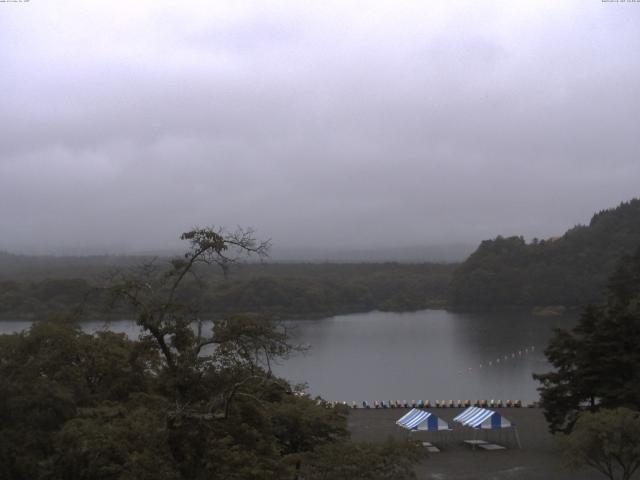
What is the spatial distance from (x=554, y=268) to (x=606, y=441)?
54.3m

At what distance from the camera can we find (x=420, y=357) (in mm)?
34938

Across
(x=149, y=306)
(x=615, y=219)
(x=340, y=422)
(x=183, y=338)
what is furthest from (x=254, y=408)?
(x=615, y=219)

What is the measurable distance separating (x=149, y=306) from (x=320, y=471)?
8.63 feet

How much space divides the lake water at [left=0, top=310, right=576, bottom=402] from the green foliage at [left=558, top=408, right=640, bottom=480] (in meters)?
6.39

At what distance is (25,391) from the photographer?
361 inches

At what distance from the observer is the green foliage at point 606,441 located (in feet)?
34.0

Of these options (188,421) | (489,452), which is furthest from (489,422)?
(188,421)

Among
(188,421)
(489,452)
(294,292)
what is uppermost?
(188,421)

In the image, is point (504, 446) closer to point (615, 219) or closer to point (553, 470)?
point (553, 470)

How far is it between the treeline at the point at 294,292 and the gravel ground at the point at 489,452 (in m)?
12.9

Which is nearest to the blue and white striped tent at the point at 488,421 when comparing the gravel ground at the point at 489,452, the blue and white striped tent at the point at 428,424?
the gravel ground at the point at 489,452

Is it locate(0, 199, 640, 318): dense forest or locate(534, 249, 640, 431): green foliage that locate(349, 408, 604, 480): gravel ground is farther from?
locate(0, 199, 640, 318): dense forest

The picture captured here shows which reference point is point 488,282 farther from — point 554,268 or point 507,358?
point 507,358

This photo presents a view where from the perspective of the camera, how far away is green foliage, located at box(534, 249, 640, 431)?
1429cm
